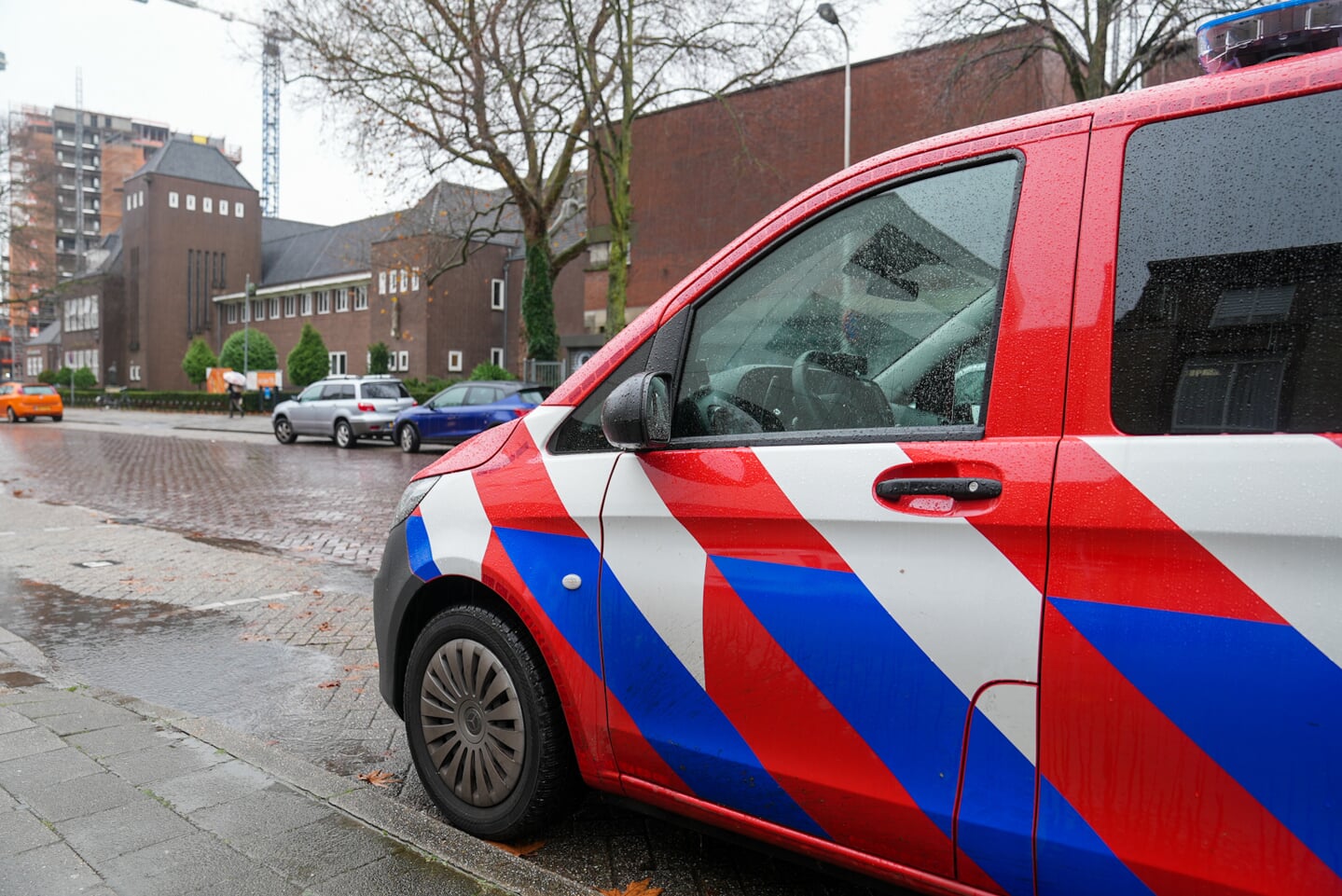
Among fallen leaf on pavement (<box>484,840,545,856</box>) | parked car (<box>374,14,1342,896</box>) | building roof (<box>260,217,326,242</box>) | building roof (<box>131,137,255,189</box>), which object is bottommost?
fallen leaf on pavement (<box>484,840,545,856</box>)

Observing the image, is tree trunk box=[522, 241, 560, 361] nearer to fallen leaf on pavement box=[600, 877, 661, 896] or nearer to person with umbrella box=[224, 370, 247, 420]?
person with umbrella box=[224, 370, 247, 420]

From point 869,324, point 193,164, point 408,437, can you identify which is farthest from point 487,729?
point 193,164

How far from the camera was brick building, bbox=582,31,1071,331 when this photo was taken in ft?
67.6

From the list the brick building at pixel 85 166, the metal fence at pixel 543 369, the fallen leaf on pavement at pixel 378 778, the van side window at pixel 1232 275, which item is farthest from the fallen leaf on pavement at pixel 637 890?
the brick building at pixel 85 166

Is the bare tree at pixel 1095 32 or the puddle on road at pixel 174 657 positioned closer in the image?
the puddle on road at pixel 174 657

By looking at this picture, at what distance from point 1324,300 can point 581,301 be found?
47.5m

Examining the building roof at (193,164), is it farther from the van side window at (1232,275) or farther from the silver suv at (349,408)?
the van side window at (1232,275)

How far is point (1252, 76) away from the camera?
1.78m

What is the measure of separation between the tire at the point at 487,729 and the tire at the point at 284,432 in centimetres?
2331

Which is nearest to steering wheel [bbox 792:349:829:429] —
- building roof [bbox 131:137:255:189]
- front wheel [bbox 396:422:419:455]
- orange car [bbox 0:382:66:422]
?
front wheel [bbox 396:422:419:455]

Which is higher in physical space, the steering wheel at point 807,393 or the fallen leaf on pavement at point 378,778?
the steering wheel at point 807,393

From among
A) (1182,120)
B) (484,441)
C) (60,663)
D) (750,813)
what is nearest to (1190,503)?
(1182,120)

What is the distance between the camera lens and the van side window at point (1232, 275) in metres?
1.63

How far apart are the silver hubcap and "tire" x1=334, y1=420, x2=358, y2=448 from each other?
68.5 ft
